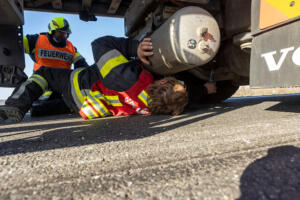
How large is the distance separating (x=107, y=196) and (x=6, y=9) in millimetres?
2061

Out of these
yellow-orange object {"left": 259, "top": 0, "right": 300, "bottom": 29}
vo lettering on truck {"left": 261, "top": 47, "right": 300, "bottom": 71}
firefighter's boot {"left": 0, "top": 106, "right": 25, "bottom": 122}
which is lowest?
firefighter's boot {"left": 0, "top": 106, "right": 25, "bottom": 122}

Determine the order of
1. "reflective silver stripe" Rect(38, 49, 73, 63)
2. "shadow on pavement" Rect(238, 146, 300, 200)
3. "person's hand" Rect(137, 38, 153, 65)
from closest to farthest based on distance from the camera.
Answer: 1. "shadow on pavement" Rect(238, 146, 300, 200)
2. "person's hand" Rect(137, 38, 153, 65)
3. "reflective silver stripe" Rect(38, 49, 73, 63)

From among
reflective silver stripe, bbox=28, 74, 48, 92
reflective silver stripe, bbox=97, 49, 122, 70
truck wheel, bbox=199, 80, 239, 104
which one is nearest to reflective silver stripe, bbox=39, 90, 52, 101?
reflective silver stripe, bbox=28, 74, 48, 92

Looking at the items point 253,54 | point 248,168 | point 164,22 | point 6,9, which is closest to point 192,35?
point 164,22

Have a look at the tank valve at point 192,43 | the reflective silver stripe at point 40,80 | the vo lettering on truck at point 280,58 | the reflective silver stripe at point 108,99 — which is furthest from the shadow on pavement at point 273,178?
the reflective silver stripe at point 40,80

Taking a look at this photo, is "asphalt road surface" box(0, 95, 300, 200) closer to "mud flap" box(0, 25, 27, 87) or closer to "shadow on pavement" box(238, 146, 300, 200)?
"shadow on pavement" box(238, 146, 300, 200)

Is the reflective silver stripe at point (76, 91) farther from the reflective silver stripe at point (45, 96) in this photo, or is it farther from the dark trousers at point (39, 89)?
the reflective silver stripe at point (45, 96)

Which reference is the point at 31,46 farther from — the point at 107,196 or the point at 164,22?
the point at 107,196

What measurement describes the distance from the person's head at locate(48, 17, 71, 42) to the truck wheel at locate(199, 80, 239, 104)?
269 centimetres

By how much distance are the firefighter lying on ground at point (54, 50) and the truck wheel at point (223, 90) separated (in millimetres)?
2249

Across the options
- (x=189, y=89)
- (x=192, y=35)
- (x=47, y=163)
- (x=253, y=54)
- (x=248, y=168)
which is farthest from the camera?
(x=189, y=89)

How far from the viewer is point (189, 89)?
2199mm

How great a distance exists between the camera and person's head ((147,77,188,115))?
1.84 m

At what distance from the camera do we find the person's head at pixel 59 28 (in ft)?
10.2
